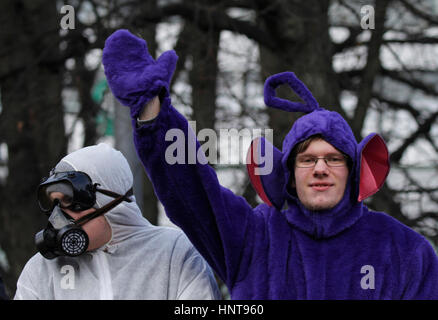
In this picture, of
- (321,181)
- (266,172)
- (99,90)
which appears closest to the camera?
(321,181)

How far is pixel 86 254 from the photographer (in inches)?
138

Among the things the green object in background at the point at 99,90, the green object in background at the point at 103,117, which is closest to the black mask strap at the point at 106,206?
the green object in background at the point at 103,117

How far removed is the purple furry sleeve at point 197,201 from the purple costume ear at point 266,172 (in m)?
0.12

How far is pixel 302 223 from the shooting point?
331 centimetres

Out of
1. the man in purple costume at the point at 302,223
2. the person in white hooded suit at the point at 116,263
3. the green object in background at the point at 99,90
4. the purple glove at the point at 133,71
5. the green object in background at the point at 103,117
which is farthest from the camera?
the green object in background at the point at 99,90

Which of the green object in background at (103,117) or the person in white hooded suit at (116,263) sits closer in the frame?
the person in white hooded suit at (116,263)

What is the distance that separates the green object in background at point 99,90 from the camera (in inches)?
270

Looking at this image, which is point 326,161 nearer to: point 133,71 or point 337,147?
point 337,147

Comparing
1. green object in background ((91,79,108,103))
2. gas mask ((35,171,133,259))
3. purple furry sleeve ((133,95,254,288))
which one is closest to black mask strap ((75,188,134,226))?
gas mask ((35,171,133,259))

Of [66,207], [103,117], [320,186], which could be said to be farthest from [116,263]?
[103,117]

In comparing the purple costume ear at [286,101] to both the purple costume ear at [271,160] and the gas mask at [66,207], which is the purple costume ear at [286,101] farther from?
the gas mask at [66,207]

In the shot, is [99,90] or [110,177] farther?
[99,90]

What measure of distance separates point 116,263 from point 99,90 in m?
3.95

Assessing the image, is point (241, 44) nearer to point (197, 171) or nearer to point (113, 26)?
point (113, 26)
